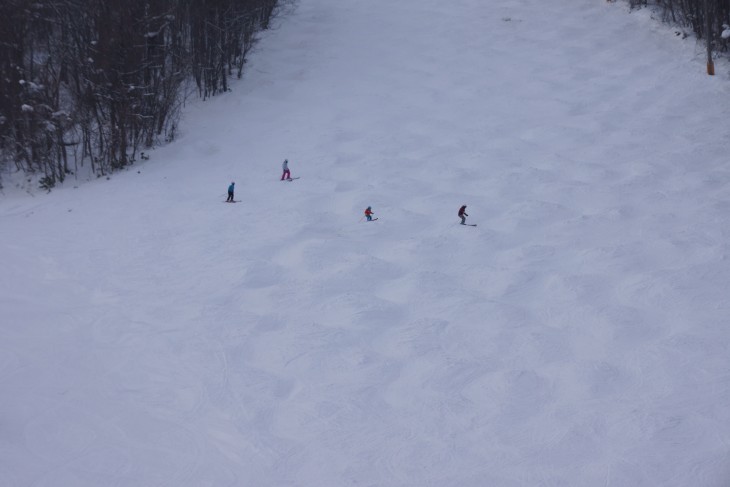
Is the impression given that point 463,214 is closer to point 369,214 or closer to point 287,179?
point 369,214

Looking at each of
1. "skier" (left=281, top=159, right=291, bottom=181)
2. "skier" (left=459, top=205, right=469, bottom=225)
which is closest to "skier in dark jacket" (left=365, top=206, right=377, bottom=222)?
"skier" (left=459, top=205, right=469, bottom=225)

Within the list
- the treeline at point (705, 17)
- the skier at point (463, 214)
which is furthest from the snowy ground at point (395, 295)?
the treeline at point (705, 17)

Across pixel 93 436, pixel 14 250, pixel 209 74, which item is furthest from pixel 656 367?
pixel 209 74

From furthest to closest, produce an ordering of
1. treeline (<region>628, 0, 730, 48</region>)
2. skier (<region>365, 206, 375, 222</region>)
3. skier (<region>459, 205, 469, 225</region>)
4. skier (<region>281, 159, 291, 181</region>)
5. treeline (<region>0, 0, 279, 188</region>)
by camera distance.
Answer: treeline (<region>628, 0, 730, 48</region>)
treeline (<region>0, 0, 279, 188</region>)
skier (<region>281, 159, 291, 181</region>)
skier (<region>365, 206, 375, 222</region>)
skier (<region>459, 205, 469, 225</region>)

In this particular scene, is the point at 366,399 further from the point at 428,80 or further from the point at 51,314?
the point at 428,80

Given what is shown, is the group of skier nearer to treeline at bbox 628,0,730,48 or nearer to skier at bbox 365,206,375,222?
skier at bbox 365,206,375,222
